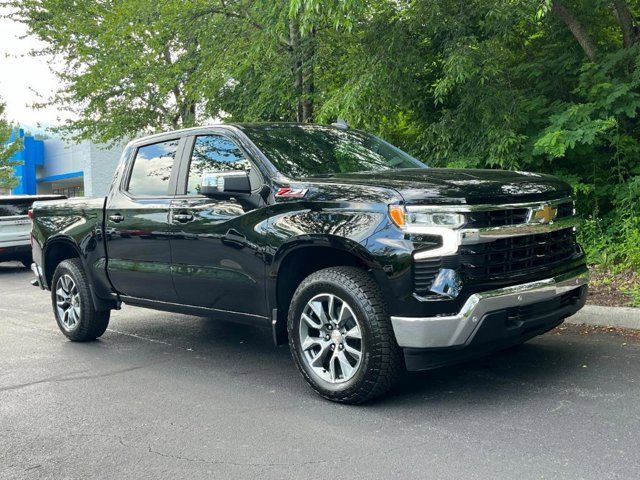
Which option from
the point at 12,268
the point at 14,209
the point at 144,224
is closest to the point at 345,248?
the point at 144,224

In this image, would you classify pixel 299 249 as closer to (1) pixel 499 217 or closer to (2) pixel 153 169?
(1) pixel 499 217

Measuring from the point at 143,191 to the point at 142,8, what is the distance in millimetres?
7594

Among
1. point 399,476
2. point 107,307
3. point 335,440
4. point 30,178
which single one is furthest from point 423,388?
point 30,178

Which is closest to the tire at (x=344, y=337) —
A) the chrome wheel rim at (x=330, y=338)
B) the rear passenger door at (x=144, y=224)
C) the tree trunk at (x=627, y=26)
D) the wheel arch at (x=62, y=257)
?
the chrome wheel rim at (x=330, y=338)

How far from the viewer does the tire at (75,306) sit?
6.54 meters

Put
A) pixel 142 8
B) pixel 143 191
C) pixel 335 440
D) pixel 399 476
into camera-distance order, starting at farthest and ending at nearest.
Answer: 1. pixel 142 8
2. pixel 143 191
3. pixel 335 440
4. pixel 399 476

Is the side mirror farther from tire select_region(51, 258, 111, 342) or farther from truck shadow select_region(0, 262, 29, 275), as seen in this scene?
truck shadow select_region(0, 262, 29, 275)

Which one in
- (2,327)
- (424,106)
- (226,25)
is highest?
(226,25)

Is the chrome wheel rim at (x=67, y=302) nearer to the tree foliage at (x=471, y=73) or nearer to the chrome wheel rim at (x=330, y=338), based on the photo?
the chrome wheel rim at (x=330, y=338)

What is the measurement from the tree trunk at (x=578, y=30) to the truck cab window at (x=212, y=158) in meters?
5.77

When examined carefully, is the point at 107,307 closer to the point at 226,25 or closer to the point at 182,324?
the point at 182,324

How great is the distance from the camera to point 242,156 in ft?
16.7

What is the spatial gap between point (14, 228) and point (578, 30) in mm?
11487

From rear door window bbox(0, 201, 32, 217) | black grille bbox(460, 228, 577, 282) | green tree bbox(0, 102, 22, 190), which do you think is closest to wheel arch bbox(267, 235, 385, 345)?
black grille bbox(460, 228, 577, 282)
